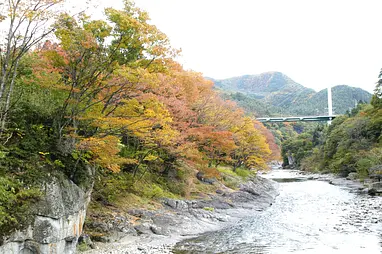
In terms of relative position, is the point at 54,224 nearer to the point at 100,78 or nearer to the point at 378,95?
the point at 100,78

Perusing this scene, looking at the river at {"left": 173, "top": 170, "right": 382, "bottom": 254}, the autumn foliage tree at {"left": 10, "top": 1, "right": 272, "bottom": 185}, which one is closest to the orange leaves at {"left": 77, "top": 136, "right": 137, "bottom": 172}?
the autumn foliage tree at {"left": 10, "top": 1, "right": 272, "bottom": 185}

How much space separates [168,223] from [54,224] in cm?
849

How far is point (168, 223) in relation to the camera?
A: 1784 cm

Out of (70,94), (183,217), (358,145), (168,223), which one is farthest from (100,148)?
(358,145)

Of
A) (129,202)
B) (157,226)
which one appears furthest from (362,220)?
(129,202)

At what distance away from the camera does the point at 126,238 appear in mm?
14781

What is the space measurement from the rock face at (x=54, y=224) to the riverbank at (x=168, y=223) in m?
1.75

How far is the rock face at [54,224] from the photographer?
937 cm

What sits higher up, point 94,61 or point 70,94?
point 94,61

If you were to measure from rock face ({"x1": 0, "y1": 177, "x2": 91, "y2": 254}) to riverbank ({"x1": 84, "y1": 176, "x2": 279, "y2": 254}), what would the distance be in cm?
175

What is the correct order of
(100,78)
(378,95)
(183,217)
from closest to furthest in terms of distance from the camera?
(100,78) → (183,217) → (378,95)

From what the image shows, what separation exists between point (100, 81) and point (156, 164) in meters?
14.1

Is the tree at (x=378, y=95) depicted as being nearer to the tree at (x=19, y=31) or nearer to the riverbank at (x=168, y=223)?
the riverbank at (x=168, y=223)

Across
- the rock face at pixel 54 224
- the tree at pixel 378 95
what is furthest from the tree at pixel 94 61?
the tree at pixel 378 95
